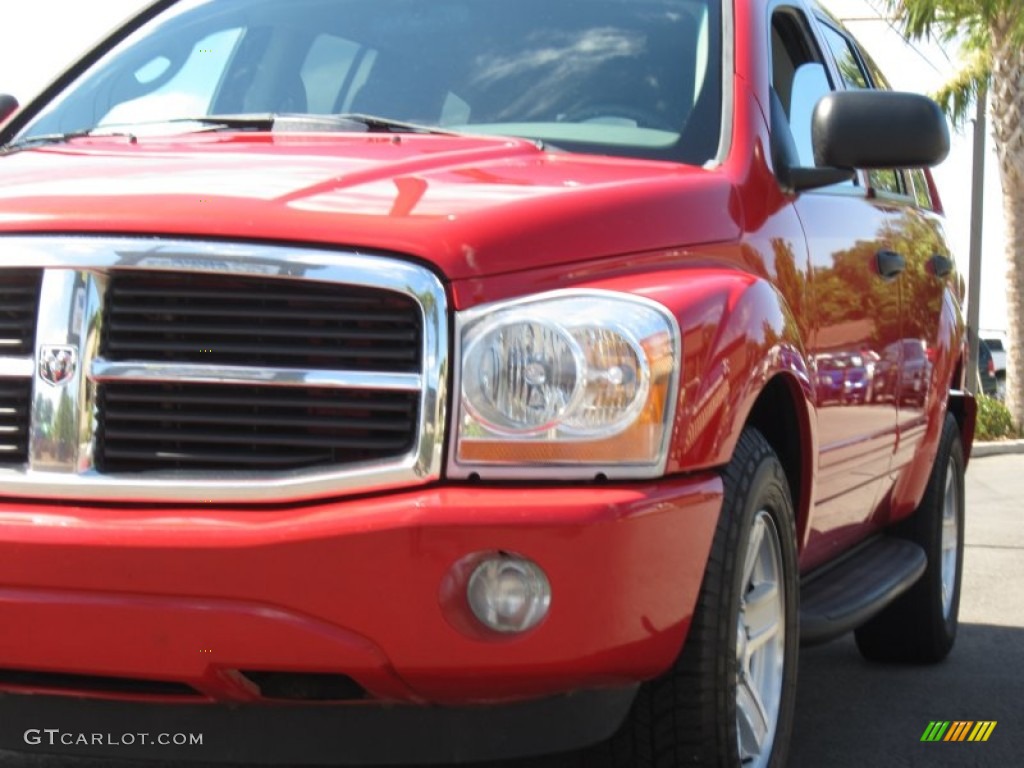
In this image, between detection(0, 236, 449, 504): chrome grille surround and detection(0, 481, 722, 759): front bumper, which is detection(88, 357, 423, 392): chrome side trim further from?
detection(0, 481, 722, 759): front bumper

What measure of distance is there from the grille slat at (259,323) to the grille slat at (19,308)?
13 centimetres

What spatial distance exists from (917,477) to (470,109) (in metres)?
2.14

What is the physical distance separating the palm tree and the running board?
16.9m

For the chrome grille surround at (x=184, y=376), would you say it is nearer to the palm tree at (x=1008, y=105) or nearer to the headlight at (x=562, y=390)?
the headlight at (x=562, y=390)

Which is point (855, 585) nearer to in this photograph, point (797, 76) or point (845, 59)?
point (797, 76)

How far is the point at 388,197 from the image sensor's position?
3.27 m

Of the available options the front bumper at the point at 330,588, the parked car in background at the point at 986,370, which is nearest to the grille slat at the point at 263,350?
the front bumper at the point at 330,588

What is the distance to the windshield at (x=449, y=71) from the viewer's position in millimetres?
4215

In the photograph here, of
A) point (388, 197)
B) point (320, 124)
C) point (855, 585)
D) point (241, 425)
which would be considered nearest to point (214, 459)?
point (241, 425)

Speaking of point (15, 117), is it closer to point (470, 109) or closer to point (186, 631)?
point (470, 109)

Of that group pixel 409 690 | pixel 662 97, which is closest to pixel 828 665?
pixel 662 97

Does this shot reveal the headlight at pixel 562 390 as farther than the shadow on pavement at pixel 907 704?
No

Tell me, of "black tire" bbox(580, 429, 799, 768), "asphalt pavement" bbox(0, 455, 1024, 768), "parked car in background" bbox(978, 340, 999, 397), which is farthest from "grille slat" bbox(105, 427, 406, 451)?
"parked car in background" bbox(978, 340, 999, 397)

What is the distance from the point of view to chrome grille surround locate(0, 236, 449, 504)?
3.04 m
